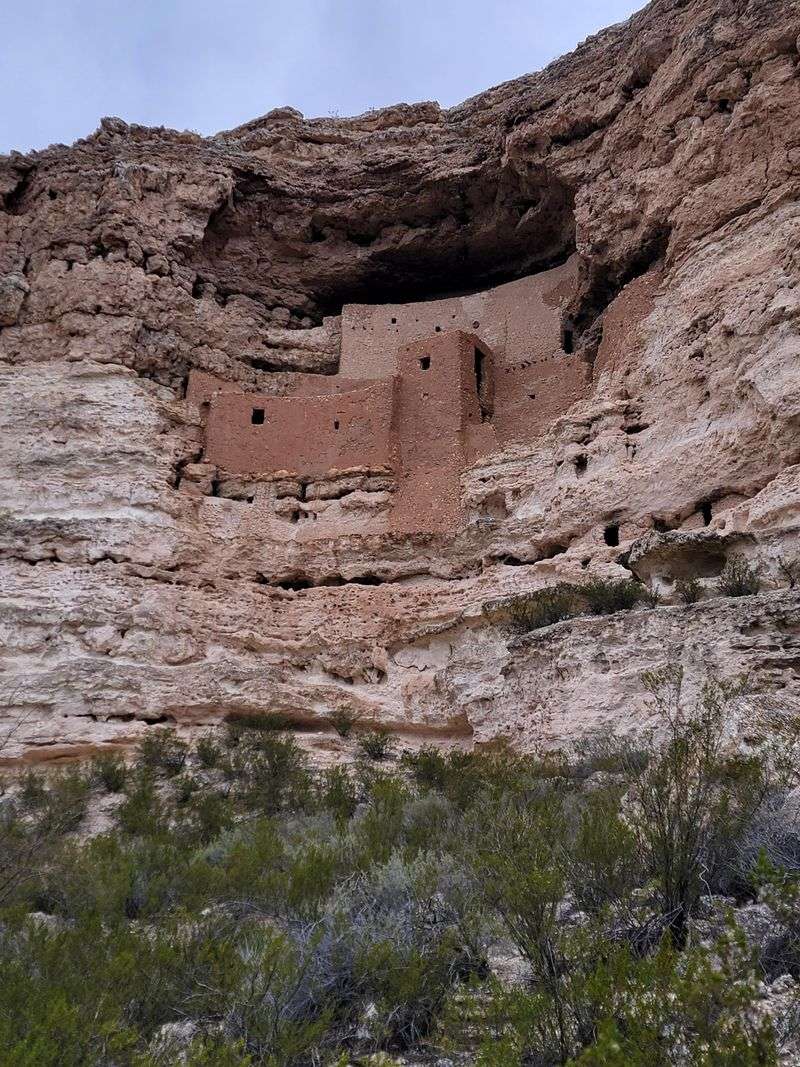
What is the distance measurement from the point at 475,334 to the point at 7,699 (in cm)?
856

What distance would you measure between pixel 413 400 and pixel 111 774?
690 cm

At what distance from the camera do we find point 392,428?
13.8 metres

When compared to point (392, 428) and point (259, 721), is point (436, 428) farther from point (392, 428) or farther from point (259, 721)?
point (259, 721)

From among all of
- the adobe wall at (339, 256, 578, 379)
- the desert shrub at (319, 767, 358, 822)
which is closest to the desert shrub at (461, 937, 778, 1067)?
the desert shrub at (319, 767, 358, 822)

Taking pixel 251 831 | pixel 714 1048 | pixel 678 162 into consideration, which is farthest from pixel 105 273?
pixel 714 1048

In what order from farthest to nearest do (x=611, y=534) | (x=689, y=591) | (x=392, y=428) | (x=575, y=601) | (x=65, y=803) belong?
(x=392, y=428), (x=611, y=534), (x=575, y=601), (x=689, y=591), (x=65, y=803)

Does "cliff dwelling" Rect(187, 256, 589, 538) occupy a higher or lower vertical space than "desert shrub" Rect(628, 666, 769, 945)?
higher

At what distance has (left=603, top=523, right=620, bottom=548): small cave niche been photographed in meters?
11.2

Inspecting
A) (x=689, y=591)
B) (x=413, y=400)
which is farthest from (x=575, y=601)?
(x=413, y=400)

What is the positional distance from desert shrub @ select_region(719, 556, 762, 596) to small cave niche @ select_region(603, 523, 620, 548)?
7.42 ft

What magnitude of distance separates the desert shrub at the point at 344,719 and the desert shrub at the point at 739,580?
13.5 ft

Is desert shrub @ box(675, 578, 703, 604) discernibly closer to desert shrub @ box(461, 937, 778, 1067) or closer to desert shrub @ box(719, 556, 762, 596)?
desert shrub @ box(719, 556, 762, 596)

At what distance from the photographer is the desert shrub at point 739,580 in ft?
27.4

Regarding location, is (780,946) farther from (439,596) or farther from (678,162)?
(678,162)
